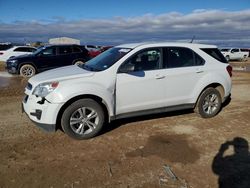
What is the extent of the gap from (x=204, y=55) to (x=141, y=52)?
167 cm

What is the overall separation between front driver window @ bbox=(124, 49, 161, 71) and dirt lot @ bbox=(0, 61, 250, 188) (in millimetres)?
1268

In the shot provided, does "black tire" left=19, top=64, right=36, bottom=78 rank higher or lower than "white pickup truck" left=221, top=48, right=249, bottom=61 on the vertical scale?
lower

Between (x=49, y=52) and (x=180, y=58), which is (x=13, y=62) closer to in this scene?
(x=49, y=52)

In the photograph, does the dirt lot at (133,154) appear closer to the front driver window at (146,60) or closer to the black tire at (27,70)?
the front driver window at (146,60)

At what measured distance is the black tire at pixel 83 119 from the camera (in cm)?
521

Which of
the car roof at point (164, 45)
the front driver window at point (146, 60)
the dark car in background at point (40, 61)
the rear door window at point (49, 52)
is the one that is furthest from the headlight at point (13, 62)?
the front driver window at point (146, 60)

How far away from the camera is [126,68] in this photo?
573 cm

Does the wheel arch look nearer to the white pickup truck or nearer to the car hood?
the car hood

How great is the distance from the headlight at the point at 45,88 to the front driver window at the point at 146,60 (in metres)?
1.52

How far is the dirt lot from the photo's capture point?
395 cm

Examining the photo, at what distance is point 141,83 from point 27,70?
35.8 feet

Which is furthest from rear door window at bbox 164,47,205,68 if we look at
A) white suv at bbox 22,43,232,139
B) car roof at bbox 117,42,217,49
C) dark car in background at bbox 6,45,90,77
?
dark car in background at bbox 6,45,90,77

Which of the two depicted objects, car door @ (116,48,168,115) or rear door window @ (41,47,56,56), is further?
rear door window @ (41,47,56,56)

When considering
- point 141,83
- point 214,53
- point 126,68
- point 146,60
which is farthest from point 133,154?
point 214,53
